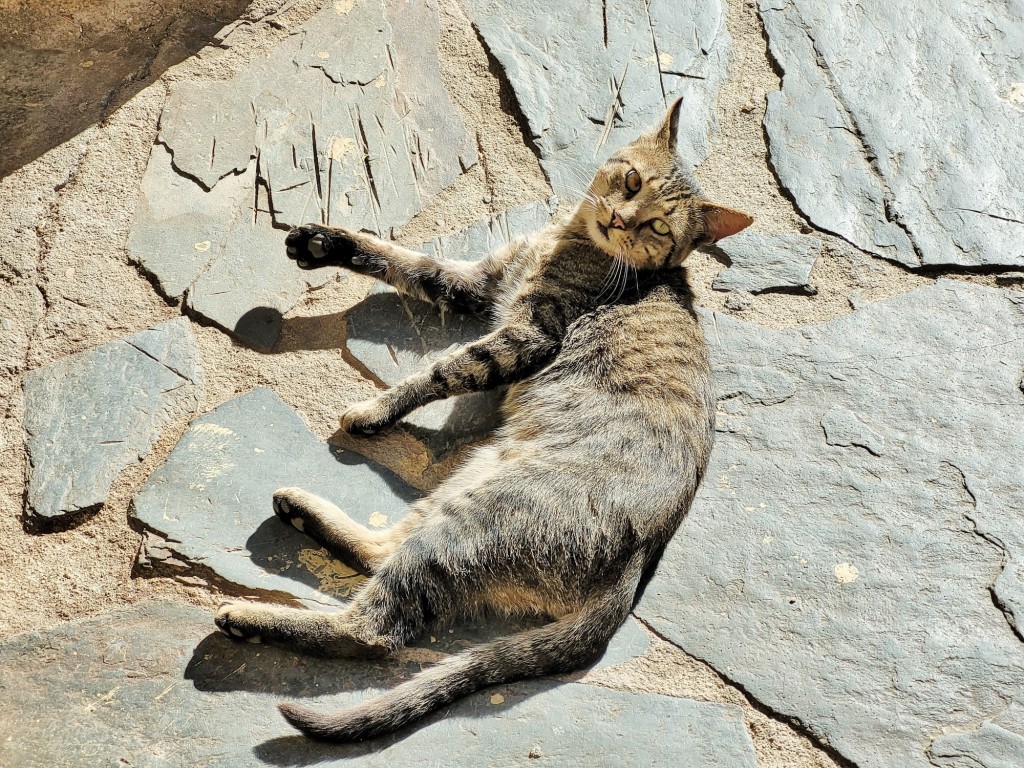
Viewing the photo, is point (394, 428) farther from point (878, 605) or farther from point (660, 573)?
point (878, 605)

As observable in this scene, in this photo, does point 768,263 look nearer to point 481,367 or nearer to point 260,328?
point 481,367

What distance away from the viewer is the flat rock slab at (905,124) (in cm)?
320

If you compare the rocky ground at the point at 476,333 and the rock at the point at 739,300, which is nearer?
the rocky ground at the point at 476,333

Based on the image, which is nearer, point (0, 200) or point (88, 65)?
point (0, 200)

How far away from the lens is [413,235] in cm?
317

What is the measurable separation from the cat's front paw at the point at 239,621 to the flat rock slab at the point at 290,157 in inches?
36.1

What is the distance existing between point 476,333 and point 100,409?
47.4 inches

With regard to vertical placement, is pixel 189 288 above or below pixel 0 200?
below

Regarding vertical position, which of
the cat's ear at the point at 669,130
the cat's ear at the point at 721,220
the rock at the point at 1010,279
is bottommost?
the rock at the point at 1010,279

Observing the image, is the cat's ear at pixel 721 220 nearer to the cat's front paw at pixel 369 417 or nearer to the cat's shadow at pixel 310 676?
the cat's front paw at pixel 369 417

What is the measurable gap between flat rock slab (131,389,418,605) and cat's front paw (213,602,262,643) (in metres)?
0.13

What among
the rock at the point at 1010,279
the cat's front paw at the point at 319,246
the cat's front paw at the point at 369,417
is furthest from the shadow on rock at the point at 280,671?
the rock at the point at 1010,279

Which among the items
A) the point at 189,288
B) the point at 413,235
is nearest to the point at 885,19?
the point at 413,235

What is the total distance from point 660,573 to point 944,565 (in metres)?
0.78
